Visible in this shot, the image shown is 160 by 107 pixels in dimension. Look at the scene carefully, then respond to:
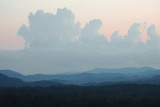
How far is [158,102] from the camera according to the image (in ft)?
252

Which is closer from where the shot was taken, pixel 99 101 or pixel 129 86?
pixel 99 101

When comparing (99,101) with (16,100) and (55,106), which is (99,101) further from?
(16,100)

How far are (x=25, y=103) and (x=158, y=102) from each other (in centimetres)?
3439

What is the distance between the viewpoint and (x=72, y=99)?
78375 mm

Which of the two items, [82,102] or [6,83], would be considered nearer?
[82,102]

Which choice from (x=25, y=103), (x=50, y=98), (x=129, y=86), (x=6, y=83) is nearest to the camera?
(x=25, y=103)

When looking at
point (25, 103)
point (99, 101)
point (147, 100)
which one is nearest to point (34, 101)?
point (25, 103)

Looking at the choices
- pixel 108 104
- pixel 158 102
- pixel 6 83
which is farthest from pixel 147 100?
pixel 6 83

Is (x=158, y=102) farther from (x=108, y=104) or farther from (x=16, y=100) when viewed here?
(x=16, y=100)

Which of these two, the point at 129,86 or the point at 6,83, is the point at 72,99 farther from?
the point at 6,83

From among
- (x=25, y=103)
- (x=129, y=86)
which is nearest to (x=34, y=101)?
(x=25, y=103)

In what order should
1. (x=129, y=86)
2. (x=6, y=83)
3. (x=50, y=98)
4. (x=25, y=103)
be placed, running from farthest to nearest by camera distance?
(x=6, y=83), (x=129, y=86), (x=50, y=98), (x=25, y=103)

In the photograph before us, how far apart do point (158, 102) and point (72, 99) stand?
22591 millimetres

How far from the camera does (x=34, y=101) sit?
7625 cm
